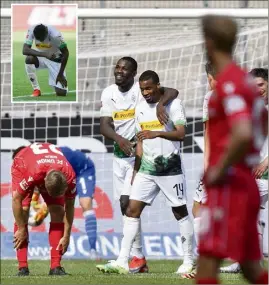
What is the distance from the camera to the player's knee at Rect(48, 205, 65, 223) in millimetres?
11016

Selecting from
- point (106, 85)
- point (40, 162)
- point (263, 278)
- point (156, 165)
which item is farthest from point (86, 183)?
point (263, 278)

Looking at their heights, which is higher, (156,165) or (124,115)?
(124,115)

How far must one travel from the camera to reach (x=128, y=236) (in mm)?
11359

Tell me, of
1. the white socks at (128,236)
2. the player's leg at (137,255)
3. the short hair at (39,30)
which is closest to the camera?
the white socks at (128,236)

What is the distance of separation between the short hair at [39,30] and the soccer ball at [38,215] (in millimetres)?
3451

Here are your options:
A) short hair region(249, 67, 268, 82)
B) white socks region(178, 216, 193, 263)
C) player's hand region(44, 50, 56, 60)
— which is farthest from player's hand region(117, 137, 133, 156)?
short hair region(249, 67, 268, 82)

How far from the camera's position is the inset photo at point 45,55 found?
12.0 m

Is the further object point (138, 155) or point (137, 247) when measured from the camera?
point (137, 247)

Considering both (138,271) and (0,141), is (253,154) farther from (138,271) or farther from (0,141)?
(0,141)

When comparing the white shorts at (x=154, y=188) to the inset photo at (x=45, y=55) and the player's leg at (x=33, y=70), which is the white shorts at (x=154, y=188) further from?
the player's leg at (x=33, y=70)

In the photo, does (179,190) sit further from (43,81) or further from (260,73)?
(43,81)

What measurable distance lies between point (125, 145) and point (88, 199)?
1.37m

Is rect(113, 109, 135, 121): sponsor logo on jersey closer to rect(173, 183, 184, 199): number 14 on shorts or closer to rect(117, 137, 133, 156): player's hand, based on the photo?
rect(117, 137, 133, 156): player's hand

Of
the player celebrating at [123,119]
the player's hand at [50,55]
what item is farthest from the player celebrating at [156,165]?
the player's hand at [50,55]
